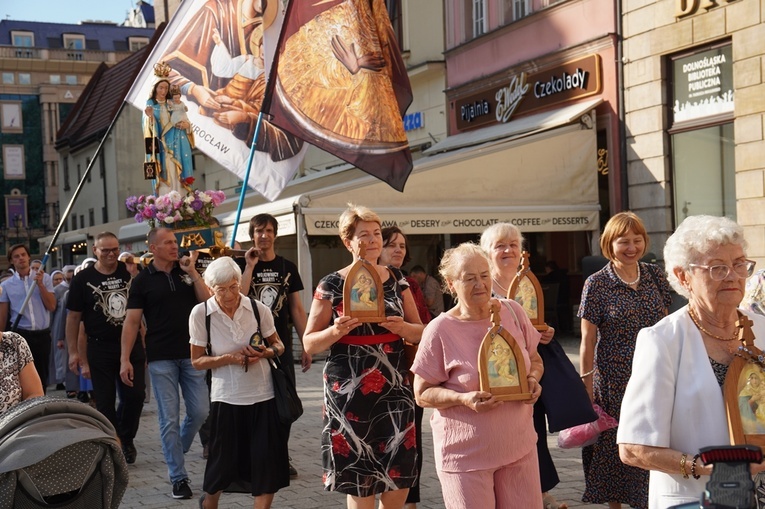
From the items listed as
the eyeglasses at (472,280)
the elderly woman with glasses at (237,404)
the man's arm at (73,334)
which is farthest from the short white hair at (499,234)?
the man's arm at (73,334)

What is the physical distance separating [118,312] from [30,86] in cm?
6956

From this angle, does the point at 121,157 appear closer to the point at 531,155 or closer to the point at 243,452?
the point at 531,155

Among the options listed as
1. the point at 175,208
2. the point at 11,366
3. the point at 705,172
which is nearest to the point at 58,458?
the point at 11,366

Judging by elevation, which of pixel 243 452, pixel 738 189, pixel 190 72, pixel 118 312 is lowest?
pixel 243 452

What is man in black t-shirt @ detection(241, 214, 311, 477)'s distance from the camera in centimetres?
863

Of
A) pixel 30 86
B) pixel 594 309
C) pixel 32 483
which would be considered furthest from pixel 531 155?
pixel 30 86

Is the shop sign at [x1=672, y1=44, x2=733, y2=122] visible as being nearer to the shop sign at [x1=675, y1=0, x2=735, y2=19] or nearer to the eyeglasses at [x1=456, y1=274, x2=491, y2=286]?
the shop sign at [x1=675, y1=0, x2=735, y2=19]

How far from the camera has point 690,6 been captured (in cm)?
1612

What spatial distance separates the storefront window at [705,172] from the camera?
16312mm

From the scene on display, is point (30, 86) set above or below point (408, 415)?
above

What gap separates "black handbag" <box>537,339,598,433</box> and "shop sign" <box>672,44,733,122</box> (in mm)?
10607

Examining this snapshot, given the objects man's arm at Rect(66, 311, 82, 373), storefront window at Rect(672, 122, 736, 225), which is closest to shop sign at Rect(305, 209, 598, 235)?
storefront window at Rect(672, 122, 736, 225)

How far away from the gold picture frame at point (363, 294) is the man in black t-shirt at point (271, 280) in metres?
2.63

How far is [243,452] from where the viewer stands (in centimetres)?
702
